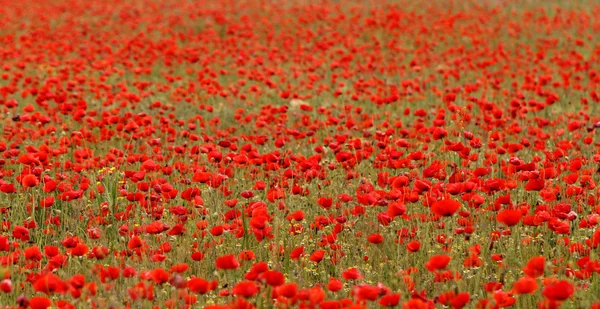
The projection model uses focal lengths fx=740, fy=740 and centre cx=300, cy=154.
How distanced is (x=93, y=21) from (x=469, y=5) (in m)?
8.66

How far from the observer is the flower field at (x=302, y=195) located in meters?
3.49

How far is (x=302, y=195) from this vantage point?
16.7 ft

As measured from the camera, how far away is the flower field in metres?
3.49

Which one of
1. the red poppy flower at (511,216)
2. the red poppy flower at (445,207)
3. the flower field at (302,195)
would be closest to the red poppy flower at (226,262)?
the flower field at (302,195)

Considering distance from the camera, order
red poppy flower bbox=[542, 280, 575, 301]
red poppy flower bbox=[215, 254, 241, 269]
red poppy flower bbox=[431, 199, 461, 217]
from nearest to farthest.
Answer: red poppy flower bbox=[542, 280, 575, 301]
red poppy flower bbox=[215, 254, 241, 269]
red poppy flower bbox=[431, 199, 461, 217]

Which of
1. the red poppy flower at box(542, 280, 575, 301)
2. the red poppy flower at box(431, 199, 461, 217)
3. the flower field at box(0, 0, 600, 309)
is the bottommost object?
the flower field at box(0, 0, 600, 309)

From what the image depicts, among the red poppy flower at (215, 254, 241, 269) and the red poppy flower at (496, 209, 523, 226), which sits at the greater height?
the red poppy flower at (496, 209, 523, 226)

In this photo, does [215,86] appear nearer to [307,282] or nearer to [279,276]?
[307,282]

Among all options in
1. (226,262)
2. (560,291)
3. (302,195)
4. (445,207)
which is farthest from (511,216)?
(302,195)

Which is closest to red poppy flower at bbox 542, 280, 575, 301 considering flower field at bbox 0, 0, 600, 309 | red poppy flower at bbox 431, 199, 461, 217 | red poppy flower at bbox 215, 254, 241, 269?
flower field at bbox 0, 0, 600, 309

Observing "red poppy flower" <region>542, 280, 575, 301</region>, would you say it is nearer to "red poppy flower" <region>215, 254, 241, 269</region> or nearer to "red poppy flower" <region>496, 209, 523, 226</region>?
"red poppy flower" <region>496, 209, 523, 226</region>

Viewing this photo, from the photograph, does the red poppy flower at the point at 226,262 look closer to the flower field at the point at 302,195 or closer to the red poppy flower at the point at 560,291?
the flower field at the point at 302,195

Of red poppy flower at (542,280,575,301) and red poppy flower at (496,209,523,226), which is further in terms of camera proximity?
red poppy flower at (496,209,523,226)

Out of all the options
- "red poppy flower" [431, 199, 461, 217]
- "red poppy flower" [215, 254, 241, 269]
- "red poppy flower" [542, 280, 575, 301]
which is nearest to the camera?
"red poppy flower" [542, 280, 575, 301]
